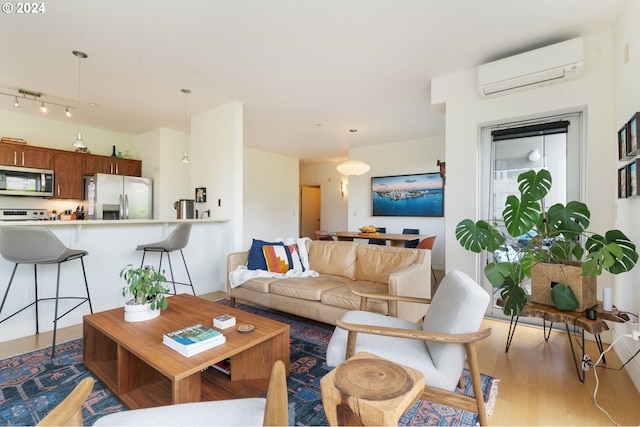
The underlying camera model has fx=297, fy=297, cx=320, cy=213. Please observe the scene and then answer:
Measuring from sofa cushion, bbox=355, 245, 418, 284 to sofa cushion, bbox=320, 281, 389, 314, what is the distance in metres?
0.13

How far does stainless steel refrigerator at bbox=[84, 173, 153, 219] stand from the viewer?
482 centimetres

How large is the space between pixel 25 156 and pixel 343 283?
5.04 meters

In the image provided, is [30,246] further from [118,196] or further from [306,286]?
[118,196]

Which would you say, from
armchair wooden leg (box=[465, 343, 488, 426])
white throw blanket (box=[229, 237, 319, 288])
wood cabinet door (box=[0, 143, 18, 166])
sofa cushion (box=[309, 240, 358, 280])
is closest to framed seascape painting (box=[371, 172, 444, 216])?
sofa cushion (box=[309, 240, 358, 280])

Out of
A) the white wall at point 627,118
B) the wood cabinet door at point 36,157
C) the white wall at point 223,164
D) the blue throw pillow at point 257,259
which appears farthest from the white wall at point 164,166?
the white wall at point 627,118

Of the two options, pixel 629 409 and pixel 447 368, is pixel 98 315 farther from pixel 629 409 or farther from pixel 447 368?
pixel 629 409

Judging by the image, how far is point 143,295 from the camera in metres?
1.97

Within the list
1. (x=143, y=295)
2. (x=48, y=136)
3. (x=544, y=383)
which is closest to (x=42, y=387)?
(x=143, y=295)

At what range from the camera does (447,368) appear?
4.57 feet

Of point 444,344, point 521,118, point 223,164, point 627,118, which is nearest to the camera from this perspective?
point 444,344

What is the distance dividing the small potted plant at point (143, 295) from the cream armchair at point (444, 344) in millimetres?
1245

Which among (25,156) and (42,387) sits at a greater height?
(25,156)

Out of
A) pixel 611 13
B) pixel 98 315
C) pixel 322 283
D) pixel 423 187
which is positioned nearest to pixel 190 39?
pixel 98 315

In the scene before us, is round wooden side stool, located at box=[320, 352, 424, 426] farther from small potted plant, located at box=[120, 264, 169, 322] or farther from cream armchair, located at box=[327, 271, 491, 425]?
small potted plant, located at box=[120, 264, 169, 322]
